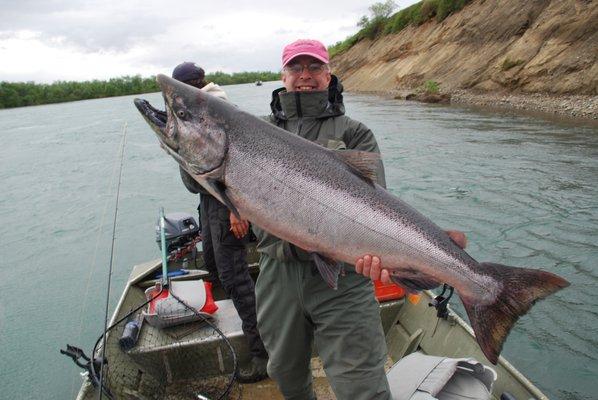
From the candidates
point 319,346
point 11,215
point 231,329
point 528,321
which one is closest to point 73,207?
point 11,215

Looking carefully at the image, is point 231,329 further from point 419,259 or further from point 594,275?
point 594,275

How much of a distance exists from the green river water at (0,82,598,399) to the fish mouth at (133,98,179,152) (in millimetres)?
5118

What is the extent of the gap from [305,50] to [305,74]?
14 centimetres

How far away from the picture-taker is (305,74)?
2.87 meters

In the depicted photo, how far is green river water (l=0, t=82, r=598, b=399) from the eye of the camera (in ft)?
22.2

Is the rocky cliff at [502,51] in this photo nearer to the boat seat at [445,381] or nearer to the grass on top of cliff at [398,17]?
the grass on top of cliff at [398,17]

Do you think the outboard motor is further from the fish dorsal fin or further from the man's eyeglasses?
the fish dorsal fin

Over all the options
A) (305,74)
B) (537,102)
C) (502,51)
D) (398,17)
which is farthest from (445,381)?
(398,17)

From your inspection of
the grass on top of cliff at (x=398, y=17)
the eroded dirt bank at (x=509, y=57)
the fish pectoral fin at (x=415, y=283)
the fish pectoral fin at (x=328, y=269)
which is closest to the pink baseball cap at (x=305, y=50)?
the fish pectoral fin at (x=328, y=269)

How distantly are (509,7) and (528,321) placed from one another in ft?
97.3

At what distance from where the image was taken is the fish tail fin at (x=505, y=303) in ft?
Answer: 7.93

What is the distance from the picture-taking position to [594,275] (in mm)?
7695

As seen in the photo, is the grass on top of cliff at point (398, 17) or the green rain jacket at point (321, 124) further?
the grass on top of cliff at point (398, 17)

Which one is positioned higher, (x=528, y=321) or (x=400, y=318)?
(x=400, y=318)
